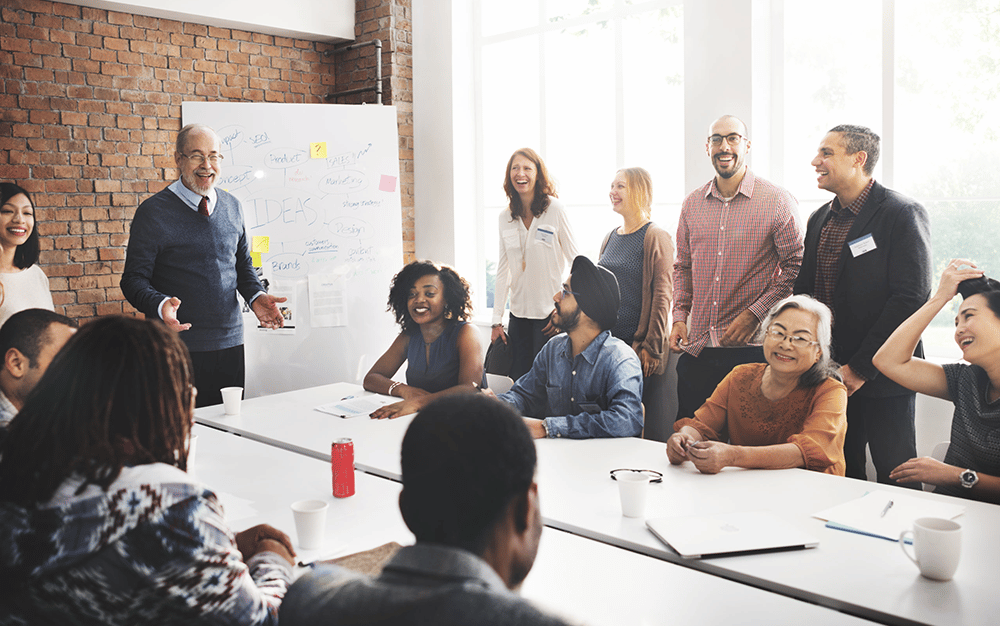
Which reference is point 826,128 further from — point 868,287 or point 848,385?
point 848,385

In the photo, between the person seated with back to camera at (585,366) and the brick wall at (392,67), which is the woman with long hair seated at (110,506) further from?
the brick wall at (392,67)

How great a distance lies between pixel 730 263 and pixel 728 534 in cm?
219

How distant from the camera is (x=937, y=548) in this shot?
141 centimetres

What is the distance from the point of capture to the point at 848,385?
2.99 metres

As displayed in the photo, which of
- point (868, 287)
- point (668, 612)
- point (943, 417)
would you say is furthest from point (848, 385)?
point (668, 612)

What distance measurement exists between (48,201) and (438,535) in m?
4.58

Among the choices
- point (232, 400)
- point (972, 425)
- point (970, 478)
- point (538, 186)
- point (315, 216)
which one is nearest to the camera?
point (970, 478)

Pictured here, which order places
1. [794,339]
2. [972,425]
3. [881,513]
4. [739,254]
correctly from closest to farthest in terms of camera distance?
[881,513] < [972,425] < [794,339] < [739,254]

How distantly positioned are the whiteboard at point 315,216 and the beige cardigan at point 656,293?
1.99 metres

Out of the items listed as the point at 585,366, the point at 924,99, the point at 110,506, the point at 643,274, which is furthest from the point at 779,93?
the point at 110,506

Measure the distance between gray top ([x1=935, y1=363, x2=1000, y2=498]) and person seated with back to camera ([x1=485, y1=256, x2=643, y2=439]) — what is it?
939 millimetres

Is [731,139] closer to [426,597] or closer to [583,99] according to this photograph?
[583,99]

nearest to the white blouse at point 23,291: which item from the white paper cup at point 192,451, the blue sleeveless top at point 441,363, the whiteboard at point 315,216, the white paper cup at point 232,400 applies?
the white paper cup at point 232,400

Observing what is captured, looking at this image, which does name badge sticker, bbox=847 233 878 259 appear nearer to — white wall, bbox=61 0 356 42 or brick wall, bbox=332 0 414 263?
brick wall, bbox=332 0 414 263
